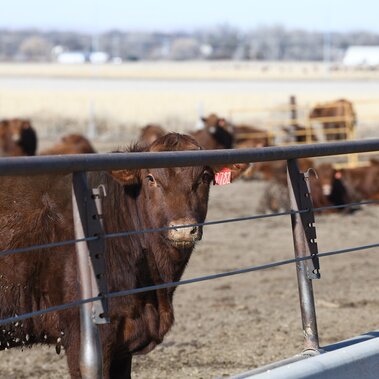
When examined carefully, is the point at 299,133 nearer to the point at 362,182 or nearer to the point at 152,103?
the point at 362,182

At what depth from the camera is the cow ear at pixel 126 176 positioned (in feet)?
18.5

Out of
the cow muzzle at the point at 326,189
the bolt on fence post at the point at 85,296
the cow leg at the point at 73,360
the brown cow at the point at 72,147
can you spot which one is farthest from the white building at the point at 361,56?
the bolt on fence post at the point at 85,296

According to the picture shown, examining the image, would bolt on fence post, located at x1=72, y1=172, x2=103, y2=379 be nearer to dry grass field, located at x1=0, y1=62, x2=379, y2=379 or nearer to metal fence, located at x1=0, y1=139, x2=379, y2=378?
metal fence, located at x1=0, y1=139, x2=379, y2=378

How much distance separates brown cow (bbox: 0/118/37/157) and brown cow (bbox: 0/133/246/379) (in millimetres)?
19067

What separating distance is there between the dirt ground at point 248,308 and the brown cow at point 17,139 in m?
9.37

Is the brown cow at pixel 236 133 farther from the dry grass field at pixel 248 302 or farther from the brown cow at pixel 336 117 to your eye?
the dry grass field at pixel 248 302

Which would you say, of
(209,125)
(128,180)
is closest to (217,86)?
(209,125)

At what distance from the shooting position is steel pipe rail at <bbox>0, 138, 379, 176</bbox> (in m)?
3.54

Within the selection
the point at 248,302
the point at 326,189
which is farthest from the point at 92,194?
the point at 326,189

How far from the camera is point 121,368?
571 centimetres

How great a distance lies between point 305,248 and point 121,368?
1.44 m

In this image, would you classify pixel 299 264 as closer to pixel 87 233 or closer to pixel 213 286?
pixel 87 233

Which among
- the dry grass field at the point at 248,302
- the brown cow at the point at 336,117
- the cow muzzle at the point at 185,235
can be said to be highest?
the cow muzzle at the point at 185,235

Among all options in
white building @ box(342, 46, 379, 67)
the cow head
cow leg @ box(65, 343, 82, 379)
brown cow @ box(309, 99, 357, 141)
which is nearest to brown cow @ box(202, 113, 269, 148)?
brown cow @ box(309, 99, 357, 141)
